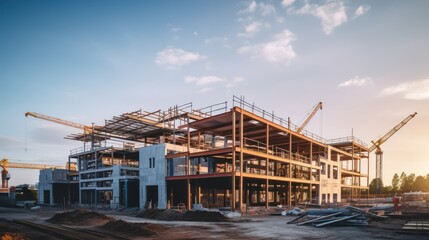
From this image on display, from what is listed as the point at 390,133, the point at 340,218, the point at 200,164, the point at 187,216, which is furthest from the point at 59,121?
the point at 390,133

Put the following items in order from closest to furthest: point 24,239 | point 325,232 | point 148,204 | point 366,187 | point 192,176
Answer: point 24,239, point 325,232, point 192,176, point 148,204, point 366,187

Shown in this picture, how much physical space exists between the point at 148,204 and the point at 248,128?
16758mm

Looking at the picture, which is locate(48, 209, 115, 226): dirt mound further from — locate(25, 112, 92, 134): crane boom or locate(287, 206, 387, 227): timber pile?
locate(25, 112, 92, 134): crane boom

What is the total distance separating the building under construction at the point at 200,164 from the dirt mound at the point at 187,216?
3634mm

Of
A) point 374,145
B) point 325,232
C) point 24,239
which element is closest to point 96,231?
point 24,239

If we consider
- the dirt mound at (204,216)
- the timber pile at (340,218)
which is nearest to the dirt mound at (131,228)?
the dirt mound at (204,216)

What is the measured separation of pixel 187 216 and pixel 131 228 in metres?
9.95

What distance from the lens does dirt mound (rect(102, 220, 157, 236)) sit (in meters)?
18.5

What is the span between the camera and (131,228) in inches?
767

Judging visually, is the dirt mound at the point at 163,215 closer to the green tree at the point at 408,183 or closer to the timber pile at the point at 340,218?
the timber pile at the point at 340,218

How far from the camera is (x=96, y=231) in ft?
66.5

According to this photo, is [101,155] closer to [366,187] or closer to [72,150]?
[72,150]

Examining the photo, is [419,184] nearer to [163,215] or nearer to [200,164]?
[200,164]

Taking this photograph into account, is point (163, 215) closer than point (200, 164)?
Yes
